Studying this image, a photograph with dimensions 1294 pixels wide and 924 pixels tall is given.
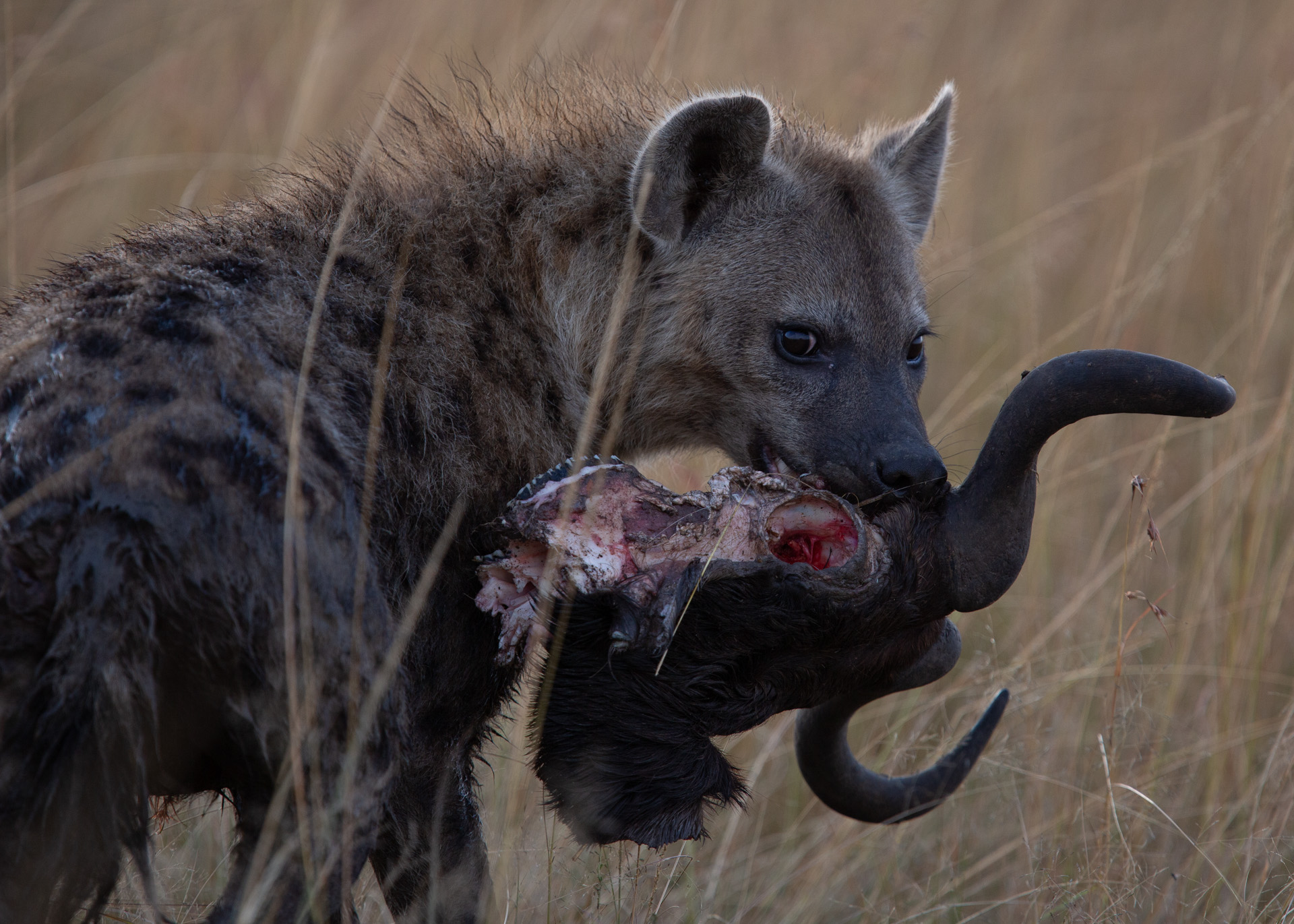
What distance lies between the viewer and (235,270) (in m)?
1.98

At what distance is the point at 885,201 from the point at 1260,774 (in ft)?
5.23

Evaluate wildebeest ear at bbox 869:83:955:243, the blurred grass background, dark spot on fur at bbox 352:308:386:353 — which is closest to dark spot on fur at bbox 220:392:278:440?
dark spot on fur at bbox 352:308:386:353

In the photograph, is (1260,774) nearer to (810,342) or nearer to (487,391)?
(810,342)

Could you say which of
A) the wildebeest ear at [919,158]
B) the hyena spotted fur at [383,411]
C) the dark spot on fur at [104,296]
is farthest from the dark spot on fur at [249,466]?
the wildebeest ear at [919,158]

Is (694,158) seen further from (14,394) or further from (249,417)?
(14,394)

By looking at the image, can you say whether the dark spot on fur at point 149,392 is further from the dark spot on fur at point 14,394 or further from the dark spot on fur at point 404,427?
the dark spot on fur at point 404,427

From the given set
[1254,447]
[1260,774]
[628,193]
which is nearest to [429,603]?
[628,193]

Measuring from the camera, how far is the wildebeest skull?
1861 mm

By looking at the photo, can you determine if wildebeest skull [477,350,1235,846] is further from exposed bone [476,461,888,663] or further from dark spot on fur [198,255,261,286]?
dark spot on fur [198,255,261,286]

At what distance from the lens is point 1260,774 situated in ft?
9.67

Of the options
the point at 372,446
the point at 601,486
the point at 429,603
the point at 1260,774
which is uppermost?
the point at 372,446

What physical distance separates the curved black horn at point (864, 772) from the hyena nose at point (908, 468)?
263 mm

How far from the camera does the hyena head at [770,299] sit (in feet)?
8.19

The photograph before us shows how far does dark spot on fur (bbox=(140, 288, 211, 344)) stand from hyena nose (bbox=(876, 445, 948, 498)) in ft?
3.77
